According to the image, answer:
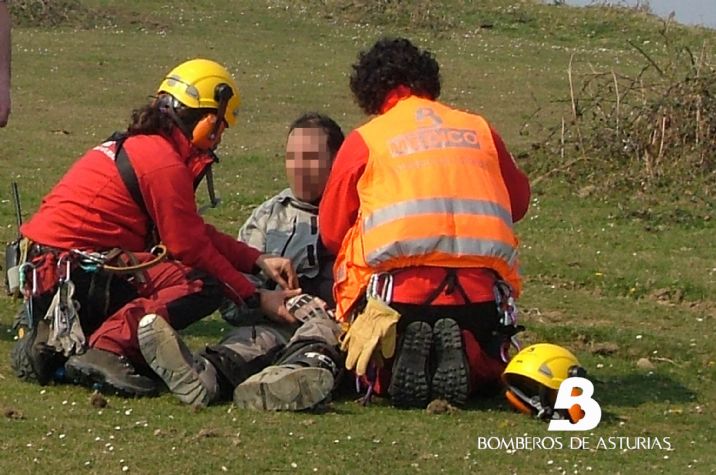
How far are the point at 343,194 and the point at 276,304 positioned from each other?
0.63 meters

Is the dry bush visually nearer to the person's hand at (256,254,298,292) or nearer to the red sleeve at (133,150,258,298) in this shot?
the person's hand at (256,254,298,292)

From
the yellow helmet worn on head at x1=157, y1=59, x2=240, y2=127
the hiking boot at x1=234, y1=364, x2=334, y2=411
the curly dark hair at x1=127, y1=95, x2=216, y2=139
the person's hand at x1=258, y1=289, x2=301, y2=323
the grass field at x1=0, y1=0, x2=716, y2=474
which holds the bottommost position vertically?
the grass field at x1=0, y1=0, x2=716, y2=474

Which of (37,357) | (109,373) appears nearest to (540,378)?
(109,373)

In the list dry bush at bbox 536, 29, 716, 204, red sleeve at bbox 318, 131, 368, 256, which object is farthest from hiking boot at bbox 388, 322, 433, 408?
dry bush at bbox 536, 29, 716, 204

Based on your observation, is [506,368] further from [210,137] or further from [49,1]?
[49,1]

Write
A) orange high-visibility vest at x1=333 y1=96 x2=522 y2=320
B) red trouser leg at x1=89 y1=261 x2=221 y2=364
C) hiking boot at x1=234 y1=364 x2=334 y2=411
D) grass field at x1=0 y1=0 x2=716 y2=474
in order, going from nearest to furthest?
grass field at x1=0 y1=0 x2=716 y2=474 < hiking boot at x1=234 y1=364 x2=334 y2=411 < orange high-visibility vest at x1=333 y1=96 x2=522 y2=320 < red trouser leg at x1=89 y1=261 x2=221 y2=364

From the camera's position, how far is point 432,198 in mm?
6051

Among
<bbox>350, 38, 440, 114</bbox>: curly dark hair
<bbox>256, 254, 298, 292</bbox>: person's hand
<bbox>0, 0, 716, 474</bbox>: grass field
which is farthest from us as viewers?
<bbox>256, 254, 298, 292</bbox>: person's hand

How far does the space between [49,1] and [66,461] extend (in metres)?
23.5

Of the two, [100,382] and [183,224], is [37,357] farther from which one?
[183,224]

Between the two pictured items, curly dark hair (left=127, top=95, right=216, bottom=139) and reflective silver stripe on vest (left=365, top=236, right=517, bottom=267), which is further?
curly dark hair (left=127, top=95, right=216, bottom=139)

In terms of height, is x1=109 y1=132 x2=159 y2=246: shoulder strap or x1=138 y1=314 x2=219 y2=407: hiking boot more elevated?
x1=109 y1=132 x2=159 y2=246: shoulder strap

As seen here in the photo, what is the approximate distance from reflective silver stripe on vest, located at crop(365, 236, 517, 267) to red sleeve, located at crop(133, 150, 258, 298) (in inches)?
29.7

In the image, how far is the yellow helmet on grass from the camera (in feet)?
19.8
